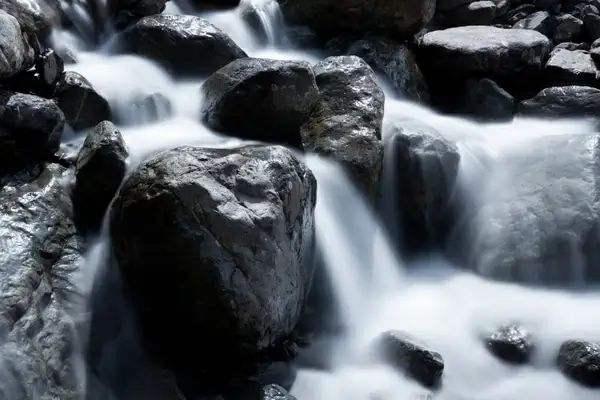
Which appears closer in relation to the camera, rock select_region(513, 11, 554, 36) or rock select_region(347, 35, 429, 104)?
rock select_region(347, 35, 429, 104)

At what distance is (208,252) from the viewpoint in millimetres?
4453

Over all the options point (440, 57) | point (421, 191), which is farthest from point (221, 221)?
point (440, 57)

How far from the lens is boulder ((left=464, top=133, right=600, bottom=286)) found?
6566mm

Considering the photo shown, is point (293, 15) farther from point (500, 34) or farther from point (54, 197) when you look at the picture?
point (54, 197)

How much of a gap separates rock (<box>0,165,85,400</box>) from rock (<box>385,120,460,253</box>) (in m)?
3.04

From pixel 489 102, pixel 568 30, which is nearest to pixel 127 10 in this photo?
pixel 489 102

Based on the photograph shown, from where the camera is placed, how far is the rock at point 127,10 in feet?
27.6

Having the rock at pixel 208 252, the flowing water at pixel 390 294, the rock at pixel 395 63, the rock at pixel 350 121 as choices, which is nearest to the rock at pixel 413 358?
the flowing water at pixel 390 294

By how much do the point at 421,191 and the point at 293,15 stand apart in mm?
4132

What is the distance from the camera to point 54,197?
17.1 ft

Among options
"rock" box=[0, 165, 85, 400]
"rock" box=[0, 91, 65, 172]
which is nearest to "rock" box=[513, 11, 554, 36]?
"rock" box=[0, 91, 65, 172]

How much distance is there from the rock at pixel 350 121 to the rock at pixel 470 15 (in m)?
5.40

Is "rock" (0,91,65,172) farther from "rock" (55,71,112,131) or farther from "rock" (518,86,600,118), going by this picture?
"rock" (518,86,600,118)

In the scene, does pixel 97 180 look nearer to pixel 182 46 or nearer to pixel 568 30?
pixel 182 46
